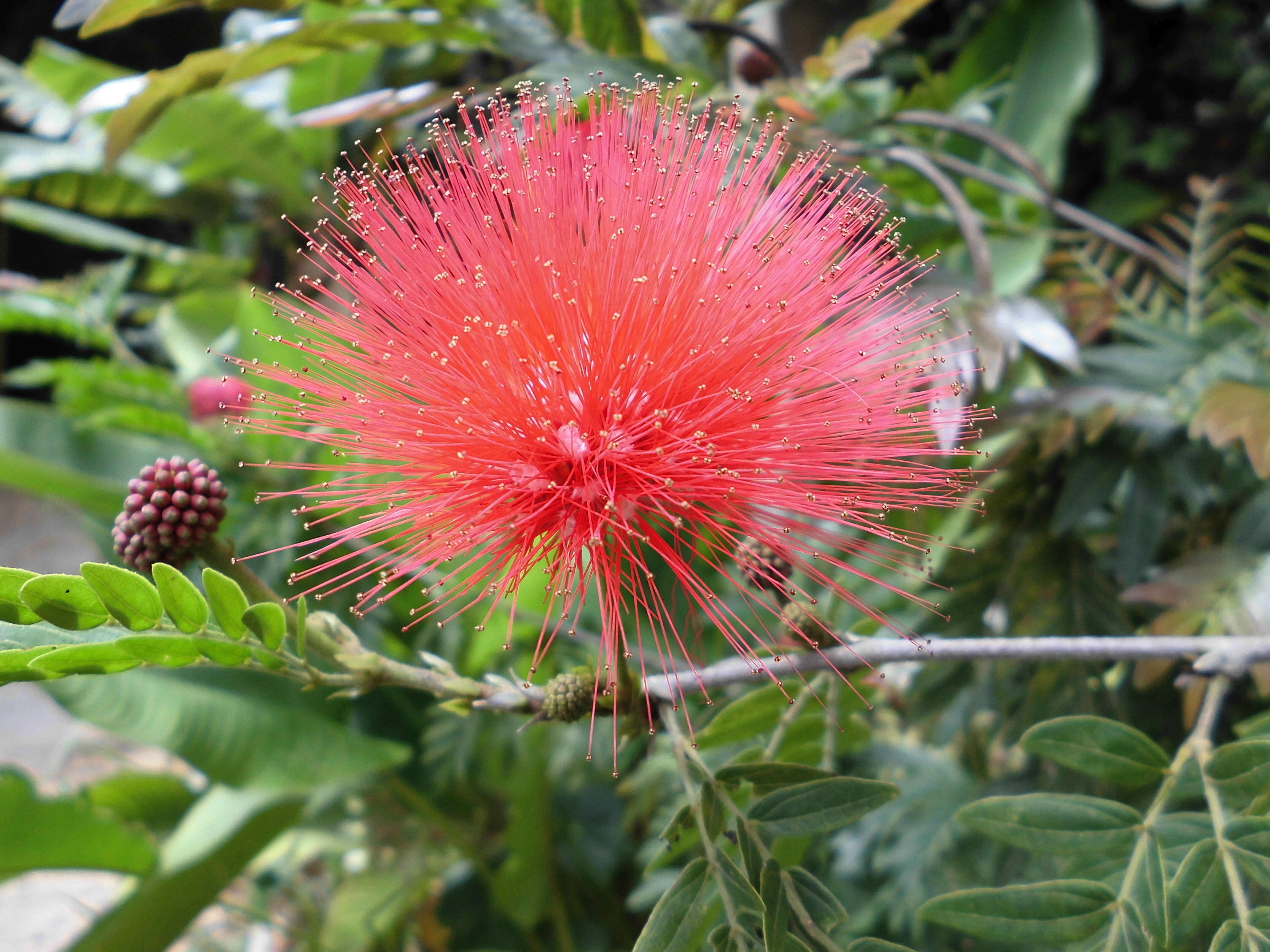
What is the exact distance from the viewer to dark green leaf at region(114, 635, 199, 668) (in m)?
0.51

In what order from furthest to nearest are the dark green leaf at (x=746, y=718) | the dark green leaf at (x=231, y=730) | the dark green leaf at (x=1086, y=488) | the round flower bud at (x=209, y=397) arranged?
the round flower bud at (x=209, y=397) < the dark green leaf at (x=231, y=730) < the dark green leaf at (x=1086, y=488) < the dark green leaf at (x=746, y=718)

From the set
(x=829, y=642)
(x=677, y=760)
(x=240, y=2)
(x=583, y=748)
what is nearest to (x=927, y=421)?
(x=829, y=642)

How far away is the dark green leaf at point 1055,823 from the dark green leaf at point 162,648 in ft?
1.80

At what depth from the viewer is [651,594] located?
2.44ft

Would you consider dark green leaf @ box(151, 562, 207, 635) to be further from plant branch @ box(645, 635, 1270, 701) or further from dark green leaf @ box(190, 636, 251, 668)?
plant branch @ box(645, 635, 1270, 701)

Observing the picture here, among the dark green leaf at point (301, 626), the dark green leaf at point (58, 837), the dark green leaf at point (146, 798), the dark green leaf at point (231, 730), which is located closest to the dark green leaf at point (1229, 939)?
the dark green leaf at point (301, 626)

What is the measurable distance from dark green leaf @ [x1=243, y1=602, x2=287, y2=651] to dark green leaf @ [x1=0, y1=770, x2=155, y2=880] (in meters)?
1.06

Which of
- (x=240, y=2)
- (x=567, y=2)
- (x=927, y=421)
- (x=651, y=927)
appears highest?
(x=567, y=2)

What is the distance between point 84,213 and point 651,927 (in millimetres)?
5056

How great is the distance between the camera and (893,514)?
1.02 m

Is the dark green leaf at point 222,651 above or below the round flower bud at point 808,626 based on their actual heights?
below

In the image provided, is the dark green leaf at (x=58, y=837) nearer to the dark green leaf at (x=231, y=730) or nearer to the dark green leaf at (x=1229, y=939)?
the dark green leaf at (x=231, y=730)

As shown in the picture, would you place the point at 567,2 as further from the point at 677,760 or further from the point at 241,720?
the point at 241,720

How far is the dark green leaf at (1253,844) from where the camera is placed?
54 centimetres
